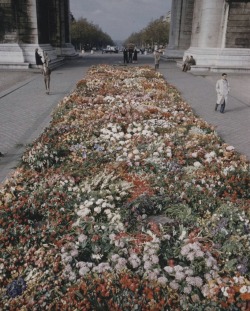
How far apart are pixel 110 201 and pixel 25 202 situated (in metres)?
1.54

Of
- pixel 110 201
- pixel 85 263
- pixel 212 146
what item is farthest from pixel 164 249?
pixel 212 146

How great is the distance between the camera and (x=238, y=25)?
1078 inches

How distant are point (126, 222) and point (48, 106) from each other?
9.85 metres

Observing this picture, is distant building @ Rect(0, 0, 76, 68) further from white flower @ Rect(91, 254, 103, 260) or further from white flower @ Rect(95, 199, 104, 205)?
white flower @ Rect(91, 254, 103, 260)

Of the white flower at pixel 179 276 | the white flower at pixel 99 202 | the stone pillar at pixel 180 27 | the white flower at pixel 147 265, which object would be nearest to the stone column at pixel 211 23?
the stone pillar at pixel 180 27

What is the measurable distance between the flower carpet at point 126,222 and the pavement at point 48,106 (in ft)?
3.52

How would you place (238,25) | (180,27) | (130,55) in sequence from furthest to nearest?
(180,27)
(130,55)
(238,25)

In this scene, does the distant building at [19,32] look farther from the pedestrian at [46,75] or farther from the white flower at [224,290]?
the white flower at [224,290]

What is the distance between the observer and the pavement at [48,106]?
31.8ft

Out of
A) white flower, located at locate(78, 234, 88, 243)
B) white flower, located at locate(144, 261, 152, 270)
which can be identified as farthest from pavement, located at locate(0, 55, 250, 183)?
white flower, located at locate(144, 261, 152, 270)

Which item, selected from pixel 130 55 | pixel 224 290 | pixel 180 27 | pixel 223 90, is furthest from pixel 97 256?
pixel 180 27

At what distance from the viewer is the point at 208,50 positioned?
28.4 m

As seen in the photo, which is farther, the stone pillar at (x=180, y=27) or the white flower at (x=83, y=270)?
the stone pillar at (x=180, y=27)

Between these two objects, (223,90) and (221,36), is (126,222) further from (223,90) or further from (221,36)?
(221,36)
